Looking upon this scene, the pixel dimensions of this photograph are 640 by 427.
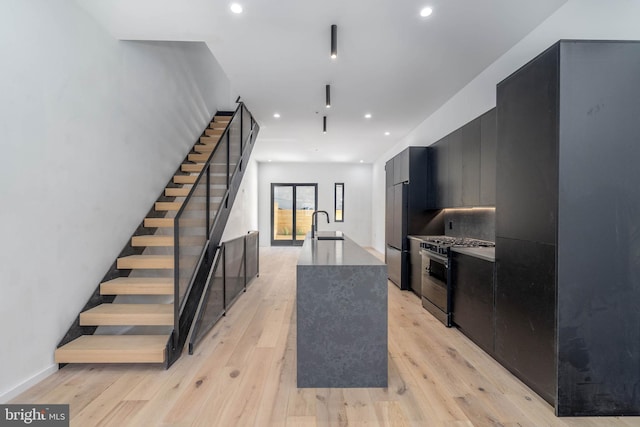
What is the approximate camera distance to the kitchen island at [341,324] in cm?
207

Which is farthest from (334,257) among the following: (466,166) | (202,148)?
(202,148)

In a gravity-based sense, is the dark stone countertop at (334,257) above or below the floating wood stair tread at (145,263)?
above

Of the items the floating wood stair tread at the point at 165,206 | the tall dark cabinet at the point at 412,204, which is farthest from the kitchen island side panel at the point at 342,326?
the tall dark cabinet at the point at 412,204

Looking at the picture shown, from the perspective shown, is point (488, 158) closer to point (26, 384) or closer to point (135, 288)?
point (135, 288)

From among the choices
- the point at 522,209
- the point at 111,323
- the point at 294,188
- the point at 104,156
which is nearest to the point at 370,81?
the point at 522,209

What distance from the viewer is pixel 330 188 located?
10547 millimetres

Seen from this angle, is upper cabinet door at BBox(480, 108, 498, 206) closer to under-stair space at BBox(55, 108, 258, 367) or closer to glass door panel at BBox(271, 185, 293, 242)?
under-stair space at BBox(55, 108, 258, 367)

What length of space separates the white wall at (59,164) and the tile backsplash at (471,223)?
4244mm

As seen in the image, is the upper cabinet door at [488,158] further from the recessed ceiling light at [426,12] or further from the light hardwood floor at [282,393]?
the light hardwood floor at [282,393]

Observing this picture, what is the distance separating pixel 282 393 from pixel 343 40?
3.22 metres

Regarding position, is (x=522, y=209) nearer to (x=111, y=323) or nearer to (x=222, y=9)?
(x=222, y=9)

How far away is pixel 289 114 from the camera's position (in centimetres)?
532

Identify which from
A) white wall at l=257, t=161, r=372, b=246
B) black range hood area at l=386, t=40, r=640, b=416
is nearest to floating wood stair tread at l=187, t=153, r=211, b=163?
black range hood area at l=386, t=40, r=640, b=416

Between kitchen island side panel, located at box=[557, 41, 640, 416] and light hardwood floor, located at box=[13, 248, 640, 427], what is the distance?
0.22 metres
